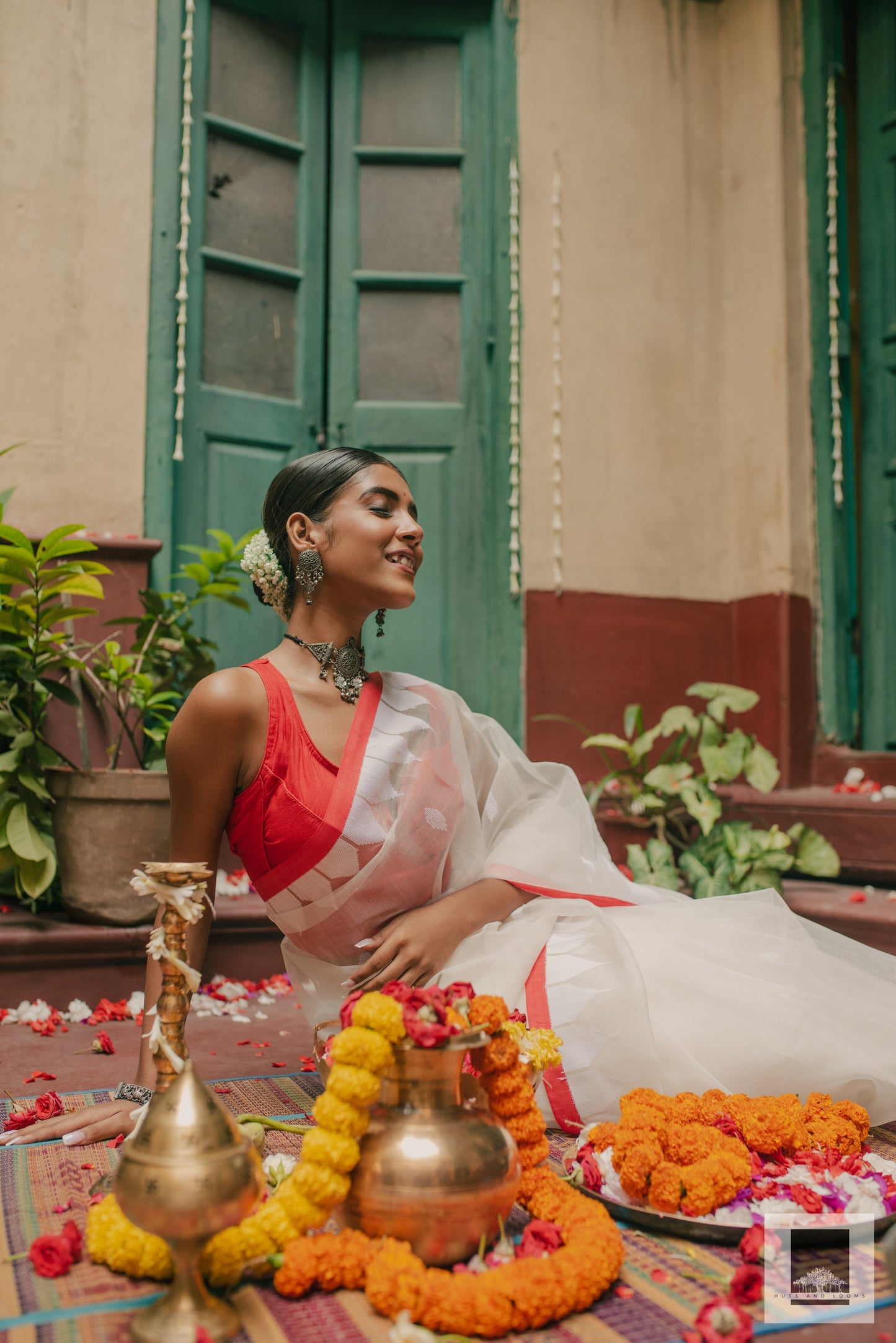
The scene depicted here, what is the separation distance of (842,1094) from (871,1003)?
168 mm

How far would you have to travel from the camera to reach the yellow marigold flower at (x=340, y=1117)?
1216 mm

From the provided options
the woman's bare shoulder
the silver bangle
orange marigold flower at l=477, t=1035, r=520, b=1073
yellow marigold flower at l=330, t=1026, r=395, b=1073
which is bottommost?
the silver bangle

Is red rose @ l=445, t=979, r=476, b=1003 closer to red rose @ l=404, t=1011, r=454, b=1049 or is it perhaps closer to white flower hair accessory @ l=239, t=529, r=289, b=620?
red rose @ l=404, t=1011, r=454, b=1049

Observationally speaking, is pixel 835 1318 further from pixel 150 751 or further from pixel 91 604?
pixel 91 604

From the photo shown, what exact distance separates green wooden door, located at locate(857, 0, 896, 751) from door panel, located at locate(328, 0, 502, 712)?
1.59 m

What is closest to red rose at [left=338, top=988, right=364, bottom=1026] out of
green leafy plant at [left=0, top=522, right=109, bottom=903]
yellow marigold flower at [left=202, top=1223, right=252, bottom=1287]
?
yellow marigold flower at [left=202, top=1223, right=252, bottom=1287]

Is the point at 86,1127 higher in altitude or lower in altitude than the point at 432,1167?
lower

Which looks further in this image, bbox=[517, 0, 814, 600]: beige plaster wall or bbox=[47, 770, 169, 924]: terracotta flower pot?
bbox=[517, 0, 814, 600]: beige plaster wall

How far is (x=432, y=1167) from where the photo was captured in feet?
3.94

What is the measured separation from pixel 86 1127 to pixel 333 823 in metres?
0.62

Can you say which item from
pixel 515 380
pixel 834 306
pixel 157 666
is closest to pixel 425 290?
pixel 515 380

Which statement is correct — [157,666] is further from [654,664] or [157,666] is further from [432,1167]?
[432,1167]

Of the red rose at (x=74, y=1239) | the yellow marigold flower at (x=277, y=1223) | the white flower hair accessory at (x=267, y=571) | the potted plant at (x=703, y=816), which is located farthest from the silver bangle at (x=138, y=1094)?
the potted plant at (x=703, y=816)

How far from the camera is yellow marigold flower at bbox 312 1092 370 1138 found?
1216mm
